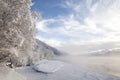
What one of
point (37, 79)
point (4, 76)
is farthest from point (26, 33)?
point (37, 79)

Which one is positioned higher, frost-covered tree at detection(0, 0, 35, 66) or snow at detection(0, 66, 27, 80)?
frost-covered tree at detection(0, 0, 35, 66)

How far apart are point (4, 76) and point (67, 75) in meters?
18.0

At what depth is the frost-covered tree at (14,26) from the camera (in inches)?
1006

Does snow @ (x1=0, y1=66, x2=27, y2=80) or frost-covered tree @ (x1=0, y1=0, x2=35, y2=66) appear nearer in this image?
frost-covered tree @ (x1=0, y1=0, x2=35, y2=66)

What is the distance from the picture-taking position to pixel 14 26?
26.5 metres

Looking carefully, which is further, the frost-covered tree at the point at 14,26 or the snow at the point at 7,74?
the snow at the point at 7,74

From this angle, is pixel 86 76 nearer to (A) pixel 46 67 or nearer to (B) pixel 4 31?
(A) pixel 46 67

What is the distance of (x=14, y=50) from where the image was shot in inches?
1062

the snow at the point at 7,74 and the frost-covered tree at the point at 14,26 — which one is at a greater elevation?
the frost-covered tree at the point at 14,26

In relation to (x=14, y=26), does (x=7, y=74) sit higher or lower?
lower

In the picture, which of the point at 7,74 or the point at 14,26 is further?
the point at 7,74

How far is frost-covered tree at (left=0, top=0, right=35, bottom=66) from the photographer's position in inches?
1006

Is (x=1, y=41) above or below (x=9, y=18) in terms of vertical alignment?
below

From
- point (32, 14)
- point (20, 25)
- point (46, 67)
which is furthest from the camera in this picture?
point (46, 67)
